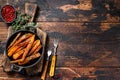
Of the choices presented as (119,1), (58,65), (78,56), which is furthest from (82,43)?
(119,1)

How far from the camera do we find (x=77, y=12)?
1.94 meters

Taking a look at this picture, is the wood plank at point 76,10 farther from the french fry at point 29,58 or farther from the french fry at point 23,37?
the french fry at point 29,58

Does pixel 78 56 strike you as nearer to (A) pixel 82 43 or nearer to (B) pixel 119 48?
(A) pixel 82 43

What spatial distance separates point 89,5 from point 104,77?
0.50m

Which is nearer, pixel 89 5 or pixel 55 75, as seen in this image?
pixel 55 75

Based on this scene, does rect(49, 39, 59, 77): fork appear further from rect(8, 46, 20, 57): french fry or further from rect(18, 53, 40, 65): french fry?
rect(8, 46, 20, 57): french fry

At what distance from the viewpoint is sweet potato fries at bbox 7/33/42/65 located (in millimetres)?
1682

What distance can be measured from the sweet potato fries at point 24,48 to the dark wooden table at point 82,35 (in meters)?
0.14

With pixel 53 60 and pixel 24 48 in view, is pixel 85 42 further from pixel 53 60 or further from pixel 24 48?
pixel 24 48

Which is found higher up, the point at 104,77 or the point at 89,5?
the point at 89,5

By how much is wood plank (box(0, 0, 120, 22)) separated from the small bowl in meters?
0.07

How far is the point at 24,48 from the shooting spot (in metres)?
1.71

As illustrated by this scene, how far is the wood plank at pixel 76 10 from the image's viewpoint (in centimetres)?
193

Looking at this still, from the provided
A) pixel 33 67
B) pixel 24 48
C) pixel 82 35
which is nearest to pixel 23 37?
pixel 24 48
